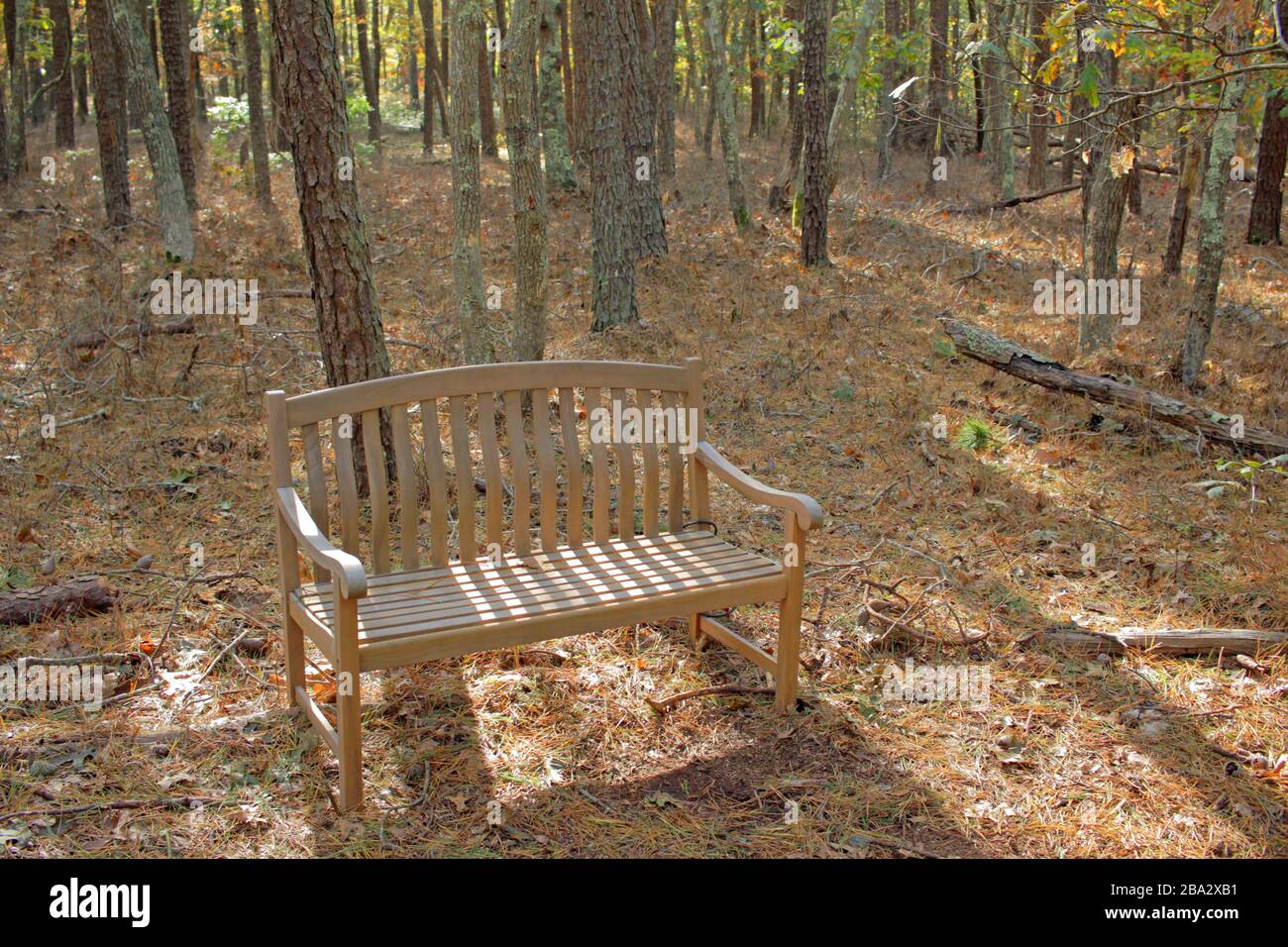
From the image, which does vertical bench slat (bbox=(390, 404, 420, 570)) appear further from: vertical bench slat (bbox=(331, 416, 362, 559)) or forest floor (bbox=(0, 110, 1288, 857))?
forest floor (bbox=(0, 110, 1288, 857))

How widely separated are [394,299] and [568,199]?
5720 mm

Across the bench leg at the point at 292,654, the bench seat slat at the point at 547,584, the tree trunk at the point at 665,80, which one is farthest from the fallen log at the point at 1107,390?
the tree trunk at the point at 665,80

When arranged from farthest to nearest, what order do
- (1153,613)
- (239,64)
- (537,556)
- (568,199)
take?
(239,64) → (568,199) → (1153,613) → (537,556)

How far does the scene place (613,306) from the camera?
945cm

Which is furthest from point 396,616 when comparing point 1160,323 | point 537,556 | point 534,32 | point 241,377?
point 1160,323

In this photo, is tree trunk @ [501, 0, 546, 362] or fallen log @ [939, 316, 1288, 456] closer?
tree trunk @ [501, 0, 546, 362]

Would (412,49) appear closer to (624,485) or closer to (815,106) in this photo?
(815,106)

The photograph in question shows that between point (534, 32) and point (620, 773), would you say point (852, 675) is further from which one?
point (534, 32)

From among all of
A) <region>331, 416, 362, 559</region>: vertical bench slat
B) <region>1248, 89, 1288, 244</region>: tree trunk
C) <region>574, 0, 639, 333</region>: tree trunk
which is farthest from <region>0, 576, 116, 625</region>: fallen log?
<region>1248, 89, 1288, 244</region>: tree trunk

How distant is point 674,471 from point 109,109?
981 cm

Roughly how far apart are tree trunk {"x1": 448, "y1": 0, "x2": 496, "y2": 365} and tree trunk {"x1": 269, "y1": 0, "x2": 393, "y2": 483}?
4.57 feet

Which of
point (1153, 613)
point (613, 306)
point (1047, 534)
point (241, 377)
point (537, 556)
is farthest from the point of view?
point (613, 306)

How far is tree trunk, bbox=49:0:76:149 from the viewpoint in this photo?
52.4ft

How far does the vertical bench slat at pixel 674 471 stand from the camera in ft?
15.4
